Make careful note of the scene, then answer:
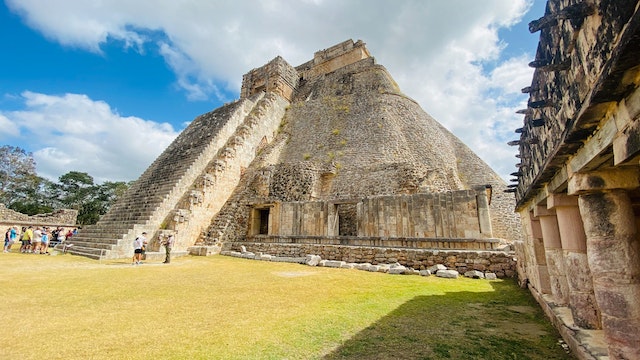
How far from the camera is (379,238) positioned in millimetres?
10547

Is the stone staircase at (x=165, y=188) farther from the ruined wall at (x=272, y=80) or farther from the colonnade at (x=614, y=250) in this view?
the colonnade at (x=614, y=250)

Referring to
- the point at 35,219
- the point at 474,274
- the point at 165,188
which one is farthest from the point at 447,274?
the point at 35,219

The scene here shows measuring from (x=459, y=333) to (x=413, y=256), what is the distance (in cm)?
563

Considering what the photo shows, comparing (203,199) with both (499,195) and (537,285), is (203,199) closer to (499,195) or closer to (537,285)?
(537,285)

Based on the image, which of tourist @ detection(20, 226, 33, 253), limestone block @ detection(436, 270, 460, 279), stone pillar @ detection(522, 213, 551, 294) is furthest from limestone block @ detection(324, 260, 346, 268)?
tourist @ detection(20, 226, 33, 253)

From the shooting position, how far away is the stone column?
2.42m

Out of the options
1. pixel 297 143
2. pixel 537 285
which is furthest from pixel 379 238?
pixel 297 143

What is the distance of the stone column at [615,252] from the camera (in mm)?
2418

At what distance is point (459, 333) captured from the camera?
3.57 metres

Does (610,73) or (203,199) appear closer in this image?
(610,73)

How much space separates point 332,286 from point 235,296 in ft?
7.09

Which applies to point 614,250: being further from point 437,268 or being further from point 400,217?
point 400,217

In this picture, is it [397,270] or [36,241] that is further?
[36,241]

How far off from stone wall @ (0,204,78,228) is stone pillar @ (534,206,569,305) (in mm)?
28505
